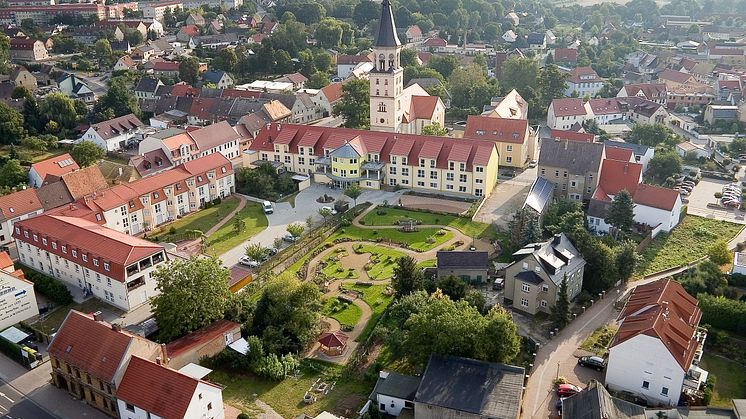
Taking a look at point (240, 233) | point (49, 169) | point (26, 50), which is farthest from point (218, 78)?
point (240, 233)

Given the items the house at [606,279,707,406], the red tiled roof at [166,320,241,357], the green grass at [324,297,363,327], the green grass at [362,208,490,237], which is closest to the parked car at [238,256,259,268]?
the green grass at [324,297,363,327]

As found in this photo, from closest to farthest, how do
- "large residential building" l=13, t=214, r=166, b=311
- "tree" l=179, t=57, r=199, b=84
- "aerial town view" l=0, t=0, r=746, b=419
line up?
1. "aerial town view" l=0, t=0, r=746, b=419
2. "large residential building" l=13, t=214, r=166, b=311
3. "tree" l=179, t=57, r=199, b=84

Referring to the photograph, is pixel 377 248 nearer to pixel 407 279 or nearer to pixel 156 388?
pixel 407 279

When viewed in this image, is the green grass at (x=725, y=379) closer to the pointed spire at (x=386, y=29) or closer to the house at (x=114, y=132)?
the pointed spire at (x=386, y=29)

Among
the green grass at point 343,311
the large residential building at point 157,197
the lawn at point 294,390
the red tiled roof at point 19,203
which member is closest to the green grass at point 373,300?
the green grass at point 343,311

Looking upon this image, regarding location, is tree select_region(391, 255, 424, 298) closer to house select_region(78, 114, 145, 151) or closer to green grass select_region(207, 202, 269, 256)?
green grass select_region(207, 202, 269, 256)

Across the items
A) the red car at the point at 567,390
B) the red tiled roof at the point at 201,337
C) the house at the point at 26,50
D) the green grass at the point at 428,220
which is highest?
the house at the point at 26,50
